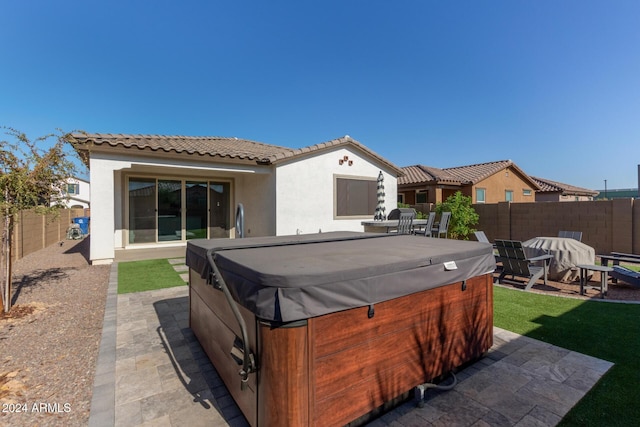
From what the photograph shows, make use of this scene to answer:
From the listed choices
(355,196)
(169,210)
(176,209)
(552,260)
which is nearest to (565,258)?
(552,260)

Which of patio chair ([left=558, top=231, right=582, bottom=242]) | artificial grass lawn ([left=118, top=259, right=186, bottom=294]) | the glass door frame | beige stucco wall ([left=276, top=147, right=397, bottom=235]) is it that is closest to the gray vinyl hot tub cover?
artificial grass lawn ([left=118, top=259, right=186, bottom=294])

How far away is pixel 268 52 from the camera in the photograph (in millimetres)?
13352

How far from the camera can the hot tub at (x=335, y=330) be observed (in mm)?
1905

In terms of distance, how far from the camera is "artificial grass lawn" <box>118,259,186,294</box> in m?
6.81

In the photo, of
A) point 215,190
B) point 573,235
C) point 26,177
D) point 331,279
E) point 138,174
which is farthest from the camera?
point 215,190

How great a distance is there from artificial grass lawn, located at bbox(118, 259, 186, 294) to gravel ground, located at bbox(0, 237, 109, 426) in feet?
1.70

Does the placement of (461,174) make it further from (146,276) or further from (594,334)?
(146,276)

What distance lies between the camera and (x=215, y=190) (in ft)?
41.0

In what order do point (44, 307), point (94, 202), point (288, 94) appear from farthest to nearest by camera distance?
point (288, 94) → point (94, 202) → point (44, 307)

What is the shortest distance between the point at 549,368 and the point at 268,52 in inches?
575

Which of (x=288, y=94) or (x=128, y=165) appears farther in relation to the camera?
(x=288, y=94)

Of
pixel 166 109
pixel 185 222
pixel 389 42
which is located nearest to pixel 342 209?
pixel 185 222

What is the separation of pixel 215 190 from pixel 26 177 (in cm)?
757

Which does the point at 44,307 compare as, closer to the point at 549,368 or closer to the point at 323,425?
the point at 323,425
